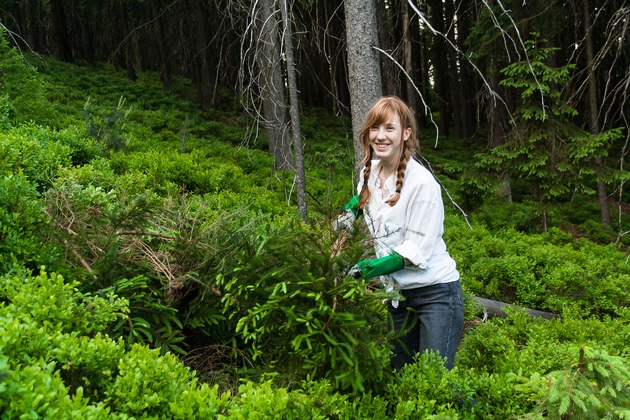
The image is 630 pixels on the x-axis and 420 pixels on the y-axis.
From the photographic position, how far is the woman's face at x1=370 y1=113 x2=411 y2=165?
2988mm

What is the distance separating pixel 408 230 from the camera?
9.12 feet

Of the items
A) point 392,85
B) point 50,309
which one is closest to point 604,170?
point 392,85

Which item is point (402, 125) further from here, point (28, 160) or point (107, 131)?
point (107, 131)

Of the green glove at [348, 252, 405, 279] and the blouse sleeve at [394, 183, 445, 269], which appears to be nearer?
the green glove at [348, 252, 405, 279]

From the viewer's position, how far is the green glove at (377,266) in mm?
2582

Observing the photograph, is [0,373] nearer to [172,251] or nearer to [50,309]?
[50,309]

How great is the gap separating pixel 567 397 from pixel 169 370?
1709 millimetres

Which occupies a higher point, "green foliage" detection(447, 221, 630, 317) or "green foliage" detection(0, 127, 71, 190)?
"green foliage" detection(0, 127, 71, 190)

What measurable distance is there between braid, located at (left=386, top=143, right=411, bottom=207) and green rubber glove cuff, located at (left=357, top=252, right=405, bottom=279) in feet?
1.20

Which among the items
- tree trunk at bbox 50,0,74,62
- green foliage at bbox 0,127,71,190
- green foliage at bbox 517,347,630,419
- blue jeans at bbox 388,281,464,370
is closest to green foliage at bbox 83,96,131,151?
green foliage at bbox 0,127,71,190

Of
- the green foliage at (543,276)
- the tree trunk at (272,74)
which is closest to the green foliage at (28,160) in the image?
the tree trunk at (272,74)

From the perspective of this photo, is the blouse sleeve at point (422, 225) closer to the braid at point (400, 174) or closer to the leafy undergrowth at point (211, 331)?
the braid at point (400, 174)

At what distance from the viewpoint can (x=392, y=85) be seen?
1068 centimetres

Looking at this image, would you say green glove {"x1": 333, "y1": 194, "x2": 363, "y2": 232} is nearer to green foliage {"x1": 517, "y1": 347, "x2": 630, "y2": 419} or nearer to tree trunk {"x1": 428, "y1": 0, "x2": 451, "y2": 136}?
green foliage {"x1": 517, "y1": 347, "x2": 630, "y2": 419}
